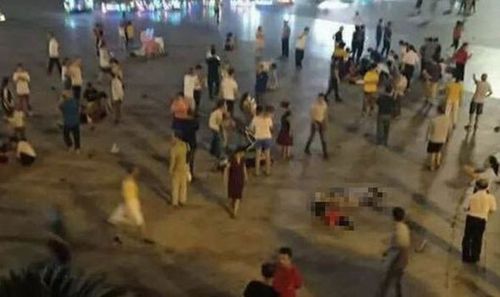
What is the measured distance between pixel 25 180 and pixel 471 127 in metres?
11.0

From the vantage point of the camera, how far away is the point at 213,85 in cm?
2319

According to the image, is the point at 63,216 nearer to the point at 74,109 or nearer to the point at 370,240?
the point at 74,109

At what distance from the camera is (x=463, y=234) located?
1449 centimetres

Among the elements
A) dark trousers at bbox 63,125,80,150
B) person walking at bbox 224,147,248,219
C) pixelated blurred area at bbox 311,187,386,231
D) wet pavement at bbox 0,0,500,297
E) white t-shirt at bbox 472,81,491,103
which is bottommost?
wet pavement at bbox 0,0,500,297

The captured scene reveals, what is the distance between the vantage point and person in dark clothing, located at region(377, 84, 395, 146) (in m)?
19.0

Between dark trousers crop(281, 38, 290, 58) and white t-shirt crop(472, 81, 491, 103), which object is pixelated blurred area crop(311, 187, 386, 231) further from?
dark trousers crop(281, 38, 290, 58)

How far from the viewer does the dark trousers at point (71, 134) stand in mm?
17938

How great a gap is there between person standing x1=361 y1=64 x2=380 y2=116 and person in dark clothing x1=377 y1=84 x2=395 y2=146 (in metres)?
1.60

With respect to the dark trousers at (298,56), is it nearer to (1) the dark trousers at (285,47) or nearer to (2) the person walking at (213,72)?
(1) the dark trousers at (285,47)

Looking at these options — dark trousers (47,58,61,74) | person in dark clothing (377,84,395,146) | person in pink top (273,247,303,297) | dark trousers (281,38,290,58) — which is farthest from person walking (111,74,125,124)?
person in pink top (273,247,303,297)

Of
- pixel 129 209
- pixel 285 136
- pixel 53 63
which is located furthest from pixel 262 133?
pixel 53 63

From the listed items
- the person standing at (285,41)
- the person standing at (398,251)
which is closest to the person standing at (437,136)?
the person standing at (398,251)

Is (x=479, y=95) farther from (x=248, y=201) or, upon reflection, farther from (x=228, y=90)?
(x=248, y=201)

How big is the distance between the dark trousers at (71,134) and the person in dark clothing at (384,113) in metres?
6.70
